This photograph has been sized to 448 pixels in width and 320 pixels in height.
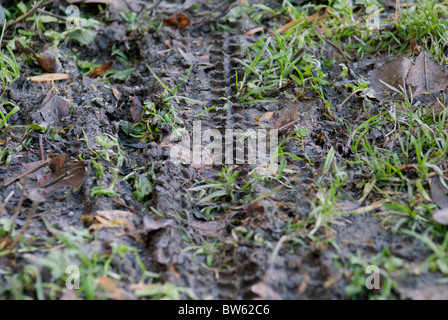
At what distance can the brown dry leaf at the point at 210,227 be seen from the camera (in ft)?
6.08

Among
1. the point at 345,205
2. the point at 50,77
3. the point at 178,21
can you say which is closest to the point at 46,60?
the point at 50,77

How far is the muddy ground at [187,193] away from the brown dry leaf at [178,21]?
13 cm

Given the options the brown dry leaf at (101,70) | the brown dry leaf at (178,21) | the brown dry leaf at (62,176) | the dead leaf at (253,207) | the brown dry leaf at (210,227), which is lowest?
the brown dry leaf at (210,227)

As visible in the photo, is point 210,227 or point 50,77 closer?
point 210,227

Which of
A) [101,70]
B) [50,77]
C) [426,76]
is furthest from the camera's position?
[101,70]

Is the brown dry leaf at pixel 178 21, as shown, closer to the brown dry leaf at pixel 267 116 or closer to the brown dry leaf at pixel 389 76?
the brown dry leaf at pixel 267 116

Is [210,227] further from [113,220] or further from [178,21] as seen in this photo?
[178,21]

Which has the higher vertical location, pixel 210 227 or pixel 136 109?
pixel 136 109

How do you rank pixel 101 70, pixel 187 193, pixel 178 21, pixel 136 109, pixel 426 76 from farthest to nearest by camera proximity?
pixel 178 21
pixel 101 70
pixel 136 109
pixel 426 76
pixel 187 193

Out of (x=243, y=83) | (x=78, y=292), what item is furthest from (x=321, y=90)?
(x=78, y=292)

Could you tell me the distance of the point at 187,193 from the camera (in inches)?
78.7

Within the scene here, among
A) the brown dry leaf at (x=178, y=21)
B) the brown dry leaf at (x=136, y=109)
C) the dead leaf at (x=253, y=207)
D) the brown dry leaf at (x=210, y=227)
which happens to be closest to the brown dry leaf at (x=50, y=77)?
the brown dry leaf at (x=136, y=109)

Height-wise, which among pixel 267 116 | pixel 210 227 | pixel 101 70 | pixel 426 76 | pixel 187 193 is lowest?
pixel 210 227

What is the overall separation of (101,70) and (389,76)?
6.35 feet
